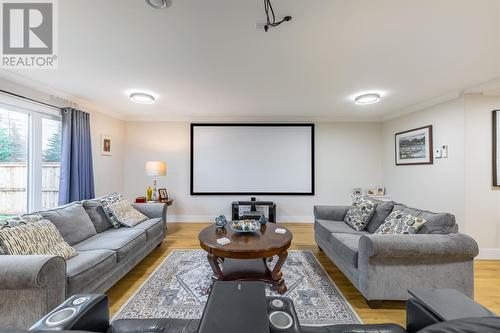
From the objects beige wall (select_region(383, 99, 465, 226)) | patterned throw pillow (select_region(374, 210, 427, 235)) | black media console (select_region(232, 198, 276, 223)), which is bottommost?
black media console (select_region(232, 198, 276, 223))

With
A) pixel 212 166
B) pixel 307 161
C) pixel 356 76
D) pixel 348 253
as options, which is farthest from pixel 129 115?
pixel 348 253

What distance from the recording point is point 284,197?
15.9 feet

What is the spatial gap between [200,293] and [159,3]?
8.16 feet

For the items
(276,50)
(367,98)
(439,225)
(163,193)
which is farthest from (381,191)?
(163,193)

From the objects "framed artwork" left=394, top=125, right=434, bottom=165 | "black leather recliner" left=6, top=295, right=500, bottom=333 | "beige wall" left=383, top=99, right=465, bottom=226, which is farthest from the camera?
"framed artwork" left=394, top=125, right=434, bottom=165

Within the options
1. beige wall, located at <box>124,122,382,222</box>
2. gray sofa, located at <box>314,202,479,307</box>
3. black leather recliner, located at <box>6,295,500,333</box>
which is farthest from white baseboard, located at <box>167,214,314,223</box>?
black leather recliner, located at <box>6,295,500,333</box>

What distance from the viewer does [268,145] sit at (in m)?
4.81

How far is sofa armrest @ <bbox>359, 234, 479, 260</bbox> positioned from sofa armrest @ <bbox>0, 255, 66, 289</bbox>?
250 cm

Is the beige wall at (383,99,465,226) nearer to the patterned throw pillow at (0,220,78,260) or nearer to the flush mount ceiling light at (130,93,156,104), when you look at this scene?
the flush mount ceiling light at (130,93,156,104)

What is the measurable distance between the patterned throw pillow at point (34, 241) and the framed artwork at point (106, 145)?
2.44 metres

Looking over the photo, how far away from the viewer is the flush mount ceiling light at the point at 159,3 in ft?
4.57

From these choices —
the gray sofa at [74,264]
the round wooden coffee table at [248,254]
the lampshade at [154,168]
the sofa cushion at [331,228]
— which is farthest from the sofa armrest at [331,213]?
the lampshade at [154,168]

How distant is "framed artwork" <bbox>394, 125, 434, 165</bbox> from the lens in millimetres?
3602

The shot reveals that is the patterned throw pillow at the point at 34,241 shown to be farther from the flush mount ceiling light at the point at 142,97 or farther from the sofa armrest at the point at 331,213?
the sofa armrest at the point at 331,213
